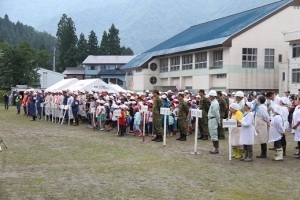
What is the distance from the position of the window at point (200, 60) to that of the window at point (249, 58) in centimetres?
539

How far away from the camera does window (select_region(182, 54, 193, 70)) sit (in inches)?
1980

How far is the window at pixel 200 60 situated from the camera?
4719 cm

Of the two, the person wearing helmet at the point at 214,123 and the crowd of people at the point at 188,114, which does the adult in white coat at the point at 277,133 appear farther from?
the person wearing helmet at the point at 214,123

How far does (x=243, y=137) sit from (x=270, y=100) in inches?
83.9

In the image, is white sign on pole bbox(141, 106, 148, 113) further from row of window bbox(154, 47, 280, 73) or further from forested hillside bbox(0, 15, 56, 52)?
forested hillside bbox(0, 15, 56, 52)

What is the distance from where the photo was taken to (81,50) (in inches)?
3844

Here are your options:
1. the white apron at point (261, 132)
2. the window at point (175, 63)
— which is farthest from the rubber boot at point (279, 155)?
the window at point (175, 63)

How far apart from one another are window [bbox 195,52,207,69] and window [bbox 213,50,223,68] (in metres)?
1.46

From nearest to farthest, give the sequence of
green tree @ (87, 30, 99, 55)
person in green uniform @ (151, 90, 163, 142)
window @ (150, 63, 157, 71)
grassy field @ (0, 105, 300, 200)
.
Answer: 1. grassy field @ (0, 105, 300, 200)
2. person in green uniform @ (151, 90, 163, 142)
3. window @ (150, 63, 157, 71)
4. green tree @ (87, 30, 99, 55)

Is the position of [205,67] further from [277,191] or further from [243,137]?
[277,191]

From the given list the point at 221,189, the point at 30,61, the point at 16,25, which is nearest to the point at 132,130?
the point at 221,189

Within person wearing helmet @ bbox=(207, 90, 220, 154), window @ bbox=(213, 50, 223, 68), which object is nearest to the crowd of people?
person wearing helmet @ bbox=(207, 90, 220, 154)

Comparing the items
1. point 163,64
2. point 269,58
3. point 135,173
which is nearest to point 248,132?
point 135,173

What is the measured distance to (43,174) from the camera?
9.31m
